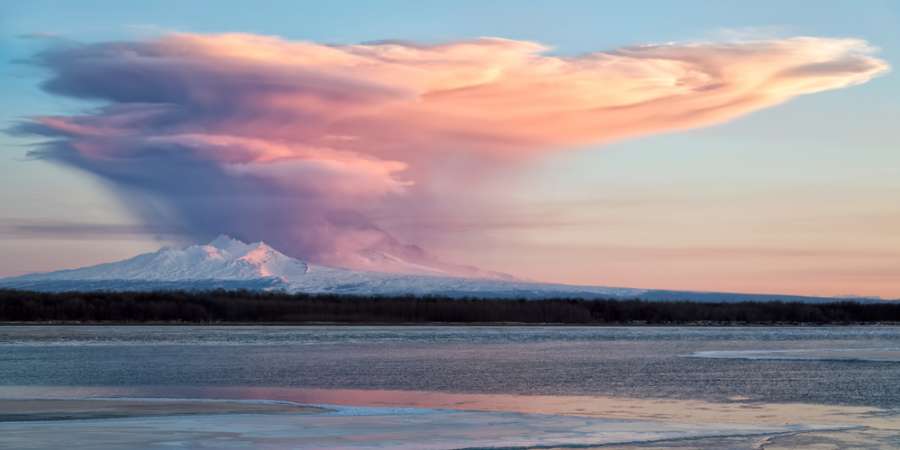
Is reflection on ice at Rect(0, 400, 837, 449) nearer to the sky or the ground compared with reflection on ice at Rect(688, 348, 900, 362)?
nearer to the ground

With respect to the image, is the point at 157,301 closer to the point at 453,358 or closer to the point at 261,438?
the point at 453,358

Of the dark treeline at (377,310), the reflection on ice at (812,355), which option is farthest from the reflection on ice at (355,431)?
the dark treeline at (377,310)

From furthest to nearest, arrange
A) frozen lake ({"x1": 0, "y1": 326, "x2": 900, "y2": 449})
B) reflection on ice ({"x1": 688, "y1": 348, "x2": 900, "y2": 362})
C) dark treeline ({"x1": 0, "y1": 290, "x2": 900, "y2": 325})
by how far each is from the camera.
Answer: dark treeline ({"x1": 0, "y1": 290, "x2": 900, "y2": 325}) < reflection on ice ({"x1": 688, "y1": 348, "x2": 900, "y2": 362}) < frozen lake ({"x1": 0, "y1": 326, "x2": 900, "y2": 449})

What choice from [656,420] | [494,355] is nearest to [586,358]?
[494,355]

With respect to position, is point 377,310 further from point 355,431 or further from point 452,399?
point 355,431

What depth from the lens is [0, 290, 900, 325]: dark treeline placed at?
370 feet

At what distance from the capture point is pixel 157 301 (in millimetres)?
123812

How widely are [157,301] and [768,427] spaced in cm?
11036

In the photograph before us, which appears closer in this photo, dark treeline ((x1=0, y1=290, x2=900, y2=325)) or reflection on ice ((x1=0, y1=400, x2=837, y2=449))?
reflection on ice ((x1=0, y1=400, x2=837, y2=449))

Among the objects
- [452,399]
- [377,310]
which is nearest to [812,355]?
[452,399]

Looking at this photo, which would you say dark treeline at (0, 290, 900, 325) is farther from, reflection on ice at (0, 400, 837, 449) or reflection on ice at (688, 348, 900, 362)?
reflection on ice at (0, 400, 837, 449)

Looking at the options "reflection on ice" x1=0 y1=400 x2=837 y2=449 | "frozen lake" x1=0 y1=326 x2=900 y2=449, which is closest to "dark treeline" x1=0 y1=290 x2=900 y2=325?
"frozen lake" x1=0 y1=326 x2=900 y2=449

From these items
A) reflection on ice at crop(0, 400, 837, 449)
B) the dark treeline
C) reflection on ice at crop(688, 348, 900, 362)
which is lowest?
reflection on ice at crop(0, 400, 837, 449)

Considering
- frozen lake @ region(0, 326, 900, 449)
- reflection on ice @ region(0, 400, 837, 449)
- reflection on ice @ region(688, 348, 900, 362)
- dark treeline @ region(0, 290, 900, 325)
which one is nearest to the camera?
reflection on ice @ region(0, 400, 837, 449)
